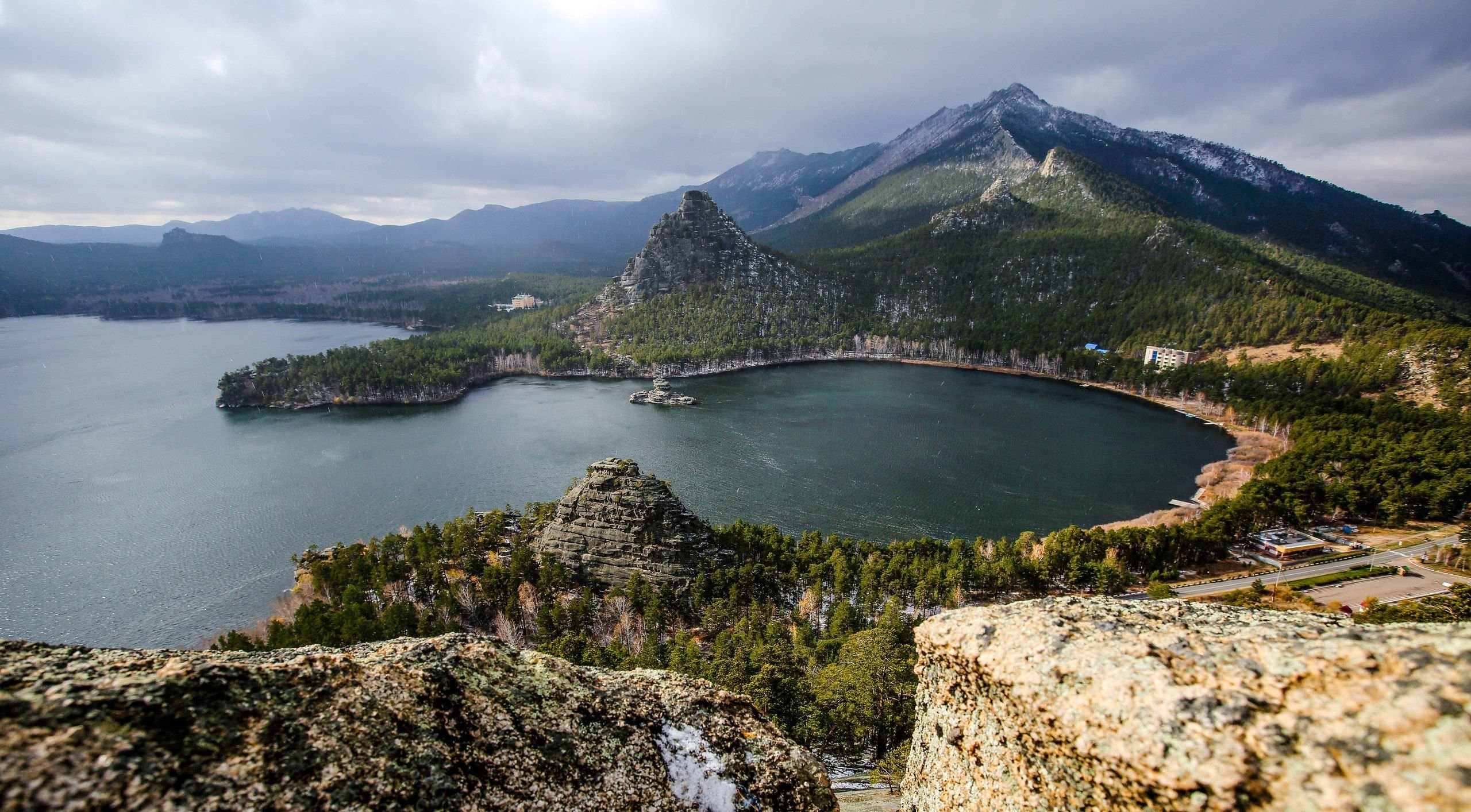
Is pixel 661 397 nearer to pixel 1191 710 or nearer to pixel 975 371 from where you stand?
pixel 975 371

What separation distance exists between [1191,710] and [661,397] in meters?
89.2

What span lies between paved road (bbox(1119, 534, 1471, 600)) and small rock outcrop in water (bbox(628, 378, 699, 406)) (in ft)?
215

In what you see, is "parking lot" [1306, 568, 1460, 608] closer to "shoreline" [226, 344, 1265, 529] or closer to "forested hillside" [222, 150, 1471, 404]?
"shoreline" [226, 344, 1265, 529]

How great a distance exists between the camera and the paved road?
3522 centimetres

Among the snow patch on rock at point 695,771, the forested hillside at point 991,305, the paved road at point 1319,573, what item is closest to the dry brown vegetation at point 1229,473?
the paved road at point 1319,573

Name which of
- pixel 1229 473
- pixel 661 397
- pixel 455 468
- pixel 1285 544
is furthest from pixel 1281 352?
pixel 455 468

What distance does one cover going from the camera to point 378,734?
216 inches

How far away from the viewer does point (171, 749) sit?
4.30 meters

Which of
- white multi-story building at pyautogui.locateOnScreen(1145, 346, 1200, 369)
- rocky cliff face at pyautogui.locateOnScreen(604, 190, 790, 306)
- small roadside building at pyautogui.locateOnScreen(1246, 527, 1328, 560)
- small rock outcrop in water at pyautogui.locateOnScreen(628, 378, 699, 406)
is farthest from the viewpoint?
rocky cliff face at pyautogui.locateOnScreen(604, 190, 790, 306)

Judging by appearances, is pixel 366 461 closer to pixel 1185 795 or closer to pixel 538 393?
pixel 538 393

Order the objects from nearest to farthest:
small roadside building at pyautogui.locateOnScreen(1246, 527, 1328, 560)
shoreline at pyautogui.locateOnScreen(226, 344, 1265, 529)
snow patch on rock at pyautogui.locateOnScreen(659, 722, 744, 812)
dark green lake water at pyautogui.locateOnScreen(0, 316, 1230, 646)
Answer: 1. snow patch on rock at pyautogui.locateOnScreen(659, 722, 744, 812)
2. small roadside building at pyautogui.locateOnScreen(1246, 527, 1328, 560)
3. dark green lake water at pyautogui.locateOnScreen(0, 316, 1230, 646)
4. shoreline at pyautogui.locateOnScreen(226, 344, 1265, 529)

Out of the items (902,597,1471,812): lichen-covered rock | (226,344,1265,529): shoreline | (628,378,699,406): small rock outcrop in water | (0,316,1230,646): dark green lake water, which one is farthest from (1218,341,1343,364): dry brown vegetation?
(902,597,1471,812): lichen-covered rock

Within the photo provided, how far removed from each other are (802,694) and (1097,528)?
93.0 ft

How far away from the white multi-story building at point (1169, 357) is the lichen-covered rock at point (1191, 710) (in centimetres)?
11015
